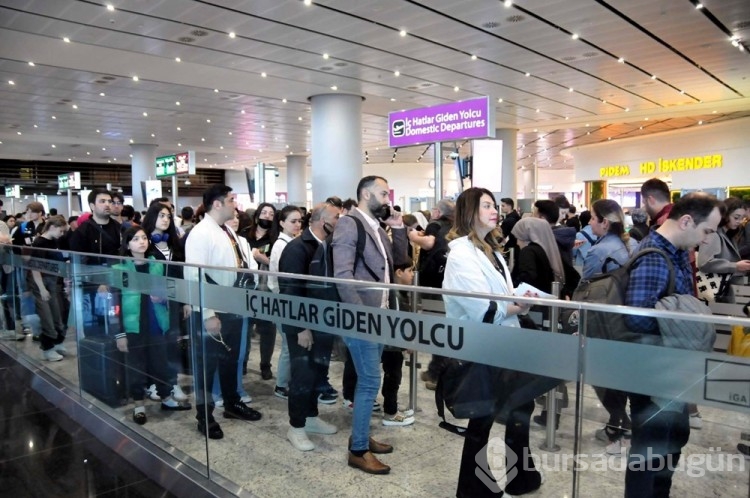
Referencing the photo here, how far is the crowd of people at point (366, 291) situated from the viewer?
2.00 metres

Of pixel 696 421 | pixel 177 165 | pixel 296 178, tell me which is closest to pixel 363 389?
pixel 696 421

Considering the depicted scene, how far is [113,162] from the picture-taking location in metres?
33.3

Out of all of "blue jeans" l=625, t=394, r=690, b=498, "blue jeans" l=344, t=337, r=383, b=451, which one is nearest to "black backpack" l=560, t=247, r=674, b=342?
"blue jeans" l=625, t=394, r=690, b=498

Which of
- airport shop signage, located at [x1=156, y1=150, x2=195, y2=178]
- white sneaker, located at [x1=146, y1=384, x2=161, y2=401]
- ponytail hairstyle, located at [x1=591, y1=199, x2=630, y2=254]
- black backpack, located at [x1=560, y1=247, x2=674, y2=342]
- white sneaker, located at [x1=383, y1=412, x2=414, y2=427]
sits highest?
airport shop signage, located at [x1=156, y1=150, x2=195, y2=178]

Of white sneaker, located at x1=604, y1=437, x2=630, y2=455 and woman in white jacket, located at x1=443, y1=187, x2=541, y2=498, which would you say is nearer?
white sneaker, located at x1=604, y1=437, x2=630, y2=455

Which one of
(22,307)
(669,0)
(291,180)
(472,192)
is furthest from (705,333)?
(291,180)

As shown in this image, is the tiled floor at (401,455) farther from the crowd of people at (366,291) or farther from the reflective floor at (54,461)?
the reflective floor at (54,461)

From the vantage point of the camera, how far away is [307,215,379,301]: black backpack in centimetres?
256

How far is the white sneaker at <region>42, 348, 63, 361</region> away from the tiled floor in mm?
1479

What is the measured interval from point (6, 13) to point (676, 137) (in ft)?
→ 69.7

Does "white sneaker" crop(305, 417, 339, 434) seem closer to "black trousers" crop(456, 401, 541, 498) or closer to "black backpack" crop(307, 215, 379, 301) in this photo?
"black backpack" crop(307, 215, 379, 301)

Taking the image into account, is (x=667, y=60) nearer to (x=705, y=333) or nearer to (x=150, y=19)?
(x=150, y=19)

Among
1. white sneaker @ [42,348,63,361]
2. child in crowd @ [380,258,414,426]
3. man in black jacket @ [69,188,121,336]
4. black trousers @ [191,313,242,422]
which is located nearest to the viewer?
child in crowd @ [380,258,414,426]

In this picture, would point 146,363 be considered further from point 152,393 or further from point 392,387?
→ point 392,387
